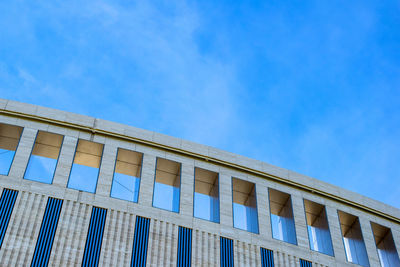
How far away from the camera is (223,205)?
1121 inches

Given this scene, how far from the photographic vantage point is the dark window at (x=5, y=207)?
2362 cm

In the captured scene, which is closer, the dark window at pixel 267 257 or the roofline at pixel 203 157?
the dark window at pixel 267 257

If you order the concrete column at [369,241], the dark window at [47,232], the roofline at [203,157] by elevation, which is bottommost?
the dark window at [47,232]

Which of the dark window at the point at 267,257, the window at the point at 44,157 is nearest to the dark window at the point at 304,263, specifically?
the dark window at the point at 267,257

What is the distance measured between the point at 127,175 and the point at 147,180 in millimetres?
1435

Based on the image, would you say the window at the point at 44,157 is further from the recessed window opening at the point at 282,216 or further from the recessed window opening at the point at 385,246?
the recessed window opening at the point at 385,246

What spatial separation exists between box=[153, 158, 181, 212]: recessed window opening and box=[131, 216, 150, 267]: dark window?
4.32ft

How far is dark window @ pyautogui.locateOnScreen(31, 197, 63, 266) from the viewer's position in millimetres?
23203

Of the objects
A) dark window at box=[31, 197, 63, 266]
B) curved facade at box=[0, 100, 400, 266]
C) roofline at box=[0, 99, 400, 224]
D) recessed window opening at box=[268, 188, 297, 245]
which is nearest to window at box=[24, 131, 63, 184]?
curved facade at box=[0, 100, 400, 266]

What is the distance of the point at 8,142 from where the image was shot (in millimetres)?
28422

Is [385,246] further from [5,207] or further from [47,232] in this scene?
[5,207]

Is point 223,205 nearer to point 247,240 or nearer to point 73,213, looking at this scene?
point 247,240

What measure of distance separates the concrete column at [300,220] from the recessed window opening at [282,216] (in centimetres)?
21

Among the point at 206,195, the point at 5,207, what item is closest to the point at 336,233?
the point at 206,195
